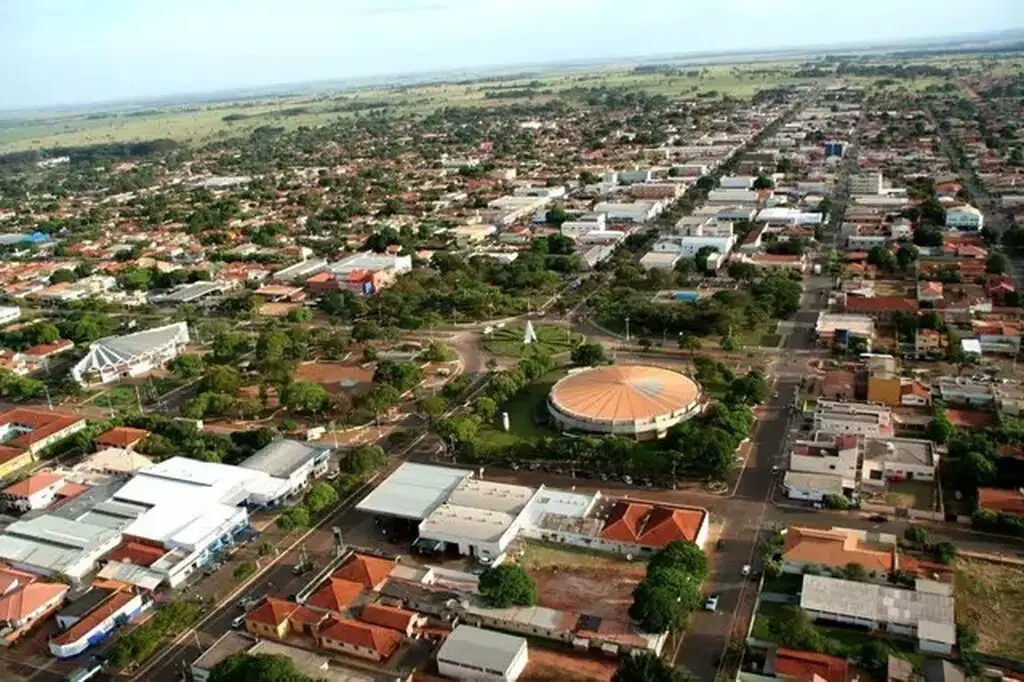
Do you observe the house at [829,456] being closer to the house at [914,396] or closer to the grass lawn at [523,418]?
the house at [914,396]

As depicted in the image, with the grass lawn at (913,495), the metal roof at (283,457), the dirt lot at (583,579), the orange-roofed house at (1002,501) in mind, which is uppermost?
the metal roof at (283,457)

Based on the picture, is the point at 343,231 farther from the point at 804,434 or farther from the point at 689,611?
the point at 689,611

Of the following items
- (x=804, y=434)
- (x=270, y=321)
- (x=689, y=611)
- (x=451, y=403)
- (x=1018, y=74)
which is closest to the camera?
(x=689, y=611)

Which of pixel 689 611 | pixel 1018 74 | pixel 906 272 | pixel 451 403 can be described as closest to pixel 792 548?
pixel 689 611

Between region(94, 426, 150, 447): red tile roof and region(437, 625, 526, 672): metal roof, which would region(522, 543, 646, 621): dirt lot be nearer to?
region(437, 625, 526, 672): metal roof

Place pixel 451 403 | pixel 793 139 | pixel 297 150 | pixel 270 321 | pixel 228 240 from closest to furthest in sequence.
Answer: pixel 451 403, pixel 270 321, pixel 228 240, pixel 793 139, pixel 297 150

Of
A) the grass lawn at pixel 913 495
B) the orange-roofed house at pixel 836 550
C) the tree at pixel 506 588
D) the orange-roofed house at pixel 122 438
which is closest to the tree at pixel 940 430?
the grass lawn at pixel 913 495

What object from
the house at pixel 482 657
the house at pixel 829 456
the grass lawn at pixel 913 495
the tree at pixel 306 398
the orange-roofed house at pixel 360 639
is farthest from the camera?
the tree at pixel 306 398
